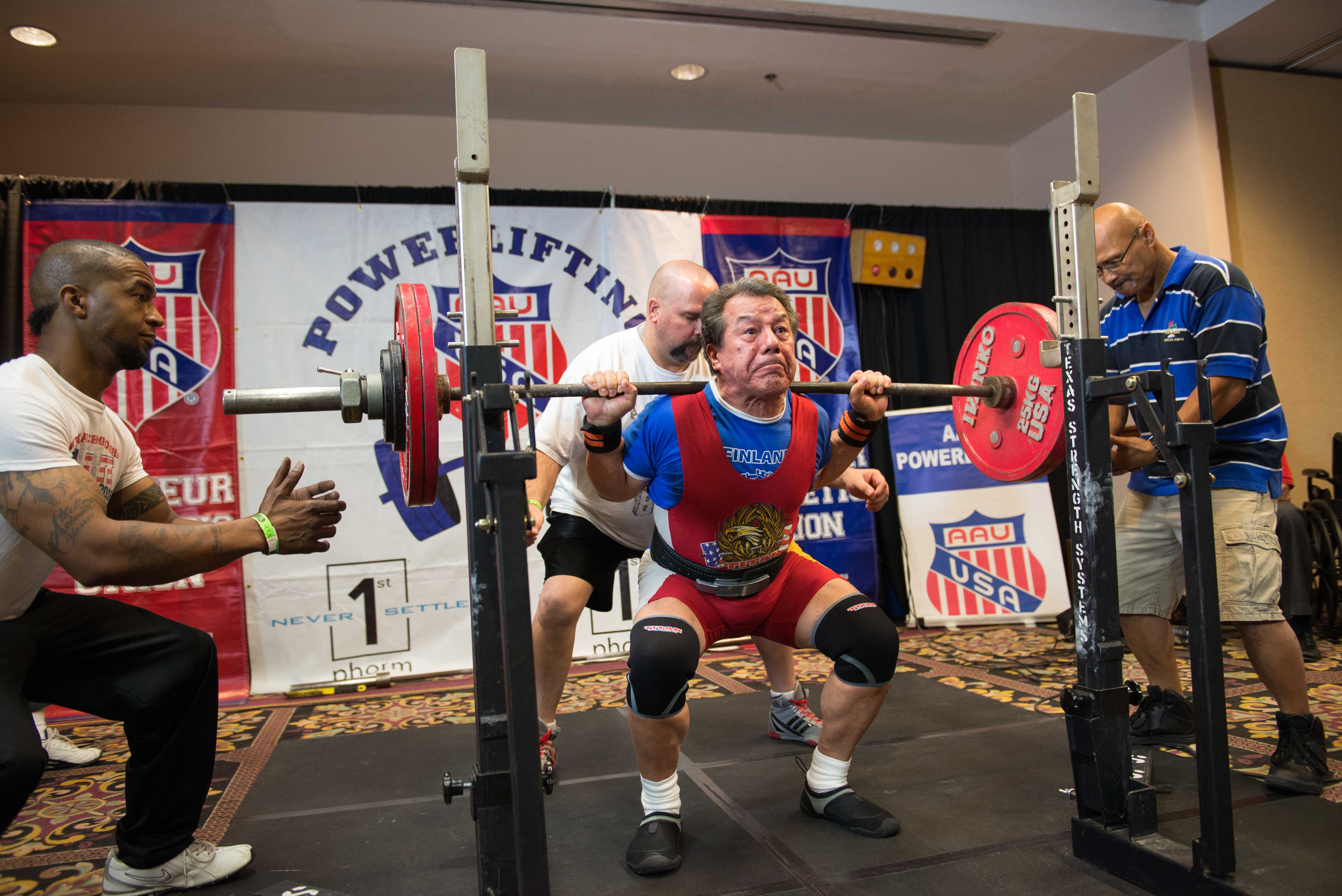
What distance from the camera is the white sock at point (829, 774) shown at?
2.02m

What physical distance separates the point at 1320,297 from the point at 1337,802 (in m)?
3.91

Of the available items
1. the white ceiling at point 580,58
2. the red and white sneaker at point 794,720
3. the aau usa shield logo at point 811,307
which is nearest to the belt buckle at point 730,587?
the red and white sneaker at point 794,720

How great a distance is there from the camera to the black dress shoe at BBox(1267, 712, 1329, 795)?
205cm

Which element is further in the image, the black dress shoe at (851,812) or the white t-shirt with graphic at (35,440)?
the black dress shoe at (851,812)

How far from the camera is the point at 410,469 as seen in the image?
1.63m

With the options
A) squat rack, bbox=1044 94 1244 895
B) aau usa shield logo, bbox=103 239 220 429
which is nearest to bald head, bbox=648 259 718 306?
squat rack, bbox=1044 94 1244 895

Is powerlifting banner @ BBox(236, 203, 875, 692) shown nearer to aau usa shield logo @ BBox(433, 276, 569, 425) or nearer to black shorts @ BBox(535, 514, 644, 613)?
aau usa shield logo @ BBox(433, 276, 569, 425)

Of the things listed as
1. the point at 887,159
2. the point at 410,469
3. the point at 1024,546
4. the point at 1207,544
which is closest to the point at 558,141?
the point at 887,159

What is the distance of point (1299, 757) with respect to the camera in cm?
208

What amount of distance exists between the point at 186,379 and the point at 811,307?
3288 millimetres

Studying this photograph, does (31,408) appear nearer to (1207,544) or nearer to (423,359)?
(423,359)

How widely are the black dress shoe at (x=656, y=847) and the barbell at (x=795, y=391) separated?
0.89 meters

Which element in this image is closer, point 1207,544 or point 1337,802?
point 1207,544

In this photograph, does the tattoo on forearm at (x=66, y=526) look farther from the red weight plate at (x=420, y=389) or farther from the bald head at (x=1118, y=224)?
the bald head at (x=1118, y=224)
